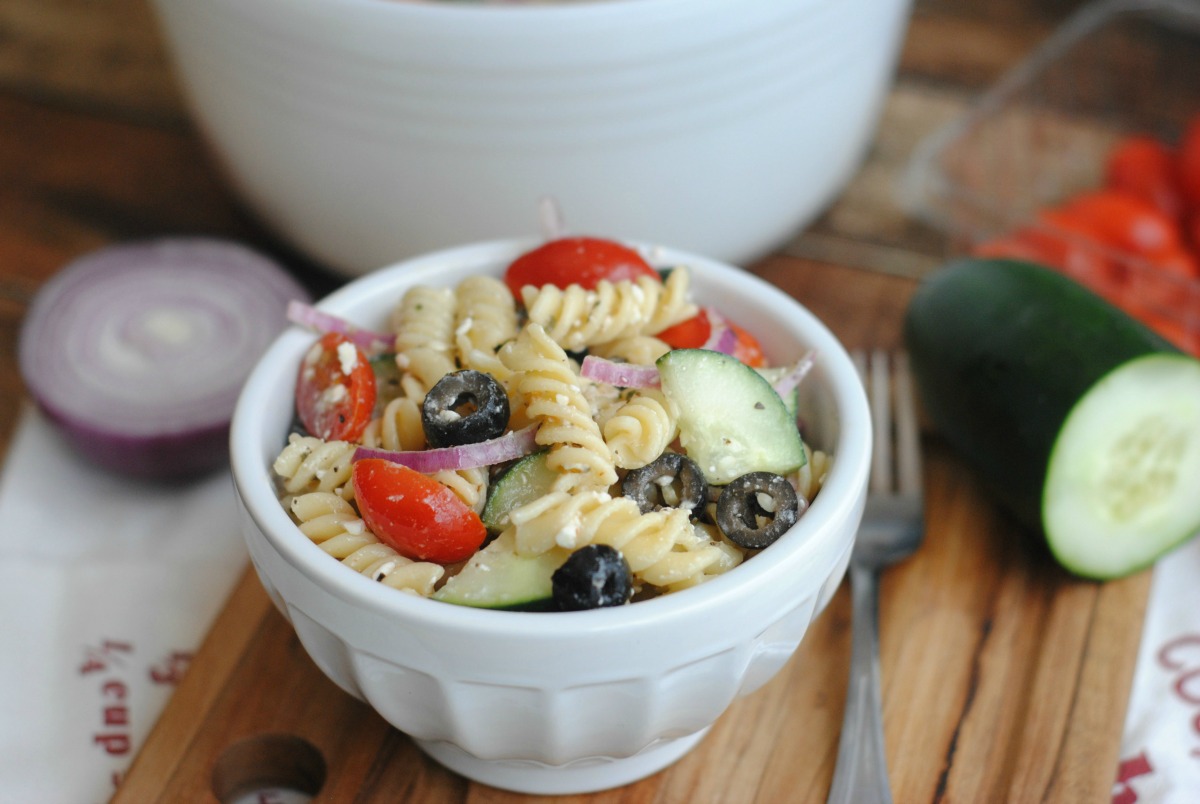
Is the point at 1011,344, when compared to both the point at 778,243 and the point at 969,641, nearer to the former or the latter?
the point at 969,641

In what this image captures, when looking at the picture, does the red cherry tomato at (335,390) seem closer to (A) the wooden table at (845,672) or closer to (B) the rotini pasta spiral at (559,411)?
(B) the rotini pasta spiral at (559,411)

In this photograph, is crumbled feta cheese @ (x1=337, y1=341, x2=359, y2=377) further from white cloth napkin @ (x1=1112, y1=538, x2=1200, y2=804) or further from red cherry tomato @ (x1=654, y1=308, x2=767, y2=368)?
white cloth napkin @ (x1=1112, y1=538, x2=1200, y2=804)

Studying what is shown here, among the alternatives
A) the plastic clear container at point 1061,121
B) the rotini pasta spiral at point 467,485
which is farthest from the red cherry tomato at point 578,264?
the plastic clear container at point 1061,121

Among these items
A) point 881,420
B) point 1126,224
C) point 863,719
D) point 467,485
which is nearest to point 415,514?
point 467,485

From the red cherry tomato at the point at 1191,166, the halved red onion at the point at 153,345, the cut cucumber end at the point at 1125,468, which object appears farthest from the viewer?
the red cherry tomato at the point at 1191,166

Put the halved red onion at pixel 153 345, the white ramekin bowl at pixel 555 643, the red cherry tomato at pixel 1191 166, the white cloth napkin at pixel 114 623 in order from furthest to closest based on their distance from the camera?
the red cherry tomato at pixel 1191 166
the halved red onion at pixel 153 345
the white cloth napkin at pixel 114 623
the white ramekin bowl at pixel 555 643

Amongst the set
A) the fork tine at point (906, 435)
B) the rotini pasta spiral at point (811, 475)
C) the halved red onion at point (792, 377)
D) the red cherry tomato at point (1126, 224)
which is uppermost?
the halved red onion at point (792, 377)

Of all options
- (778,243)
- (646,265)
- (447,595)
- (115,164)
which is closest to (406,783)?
(447,595)
